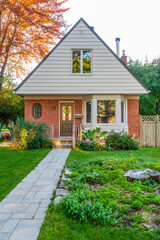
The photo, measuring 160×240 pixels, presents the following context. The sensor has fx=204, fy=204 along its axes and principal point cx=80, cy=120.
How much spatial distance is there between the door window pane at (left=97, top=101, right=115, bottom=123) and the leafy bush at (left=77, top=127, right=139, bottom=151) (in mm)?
1463

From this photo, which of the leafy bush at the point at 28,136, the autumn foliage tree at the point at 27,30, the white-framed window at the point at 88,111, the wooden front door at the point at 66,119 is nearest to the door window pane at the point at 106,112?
the white-framed window at the point at 88,111

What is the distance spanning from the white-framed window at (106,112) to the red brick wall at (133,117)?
4.70ft

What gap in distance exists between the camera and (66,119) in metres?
13.6

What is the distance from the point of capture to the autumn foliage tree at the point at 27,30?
14773 mm

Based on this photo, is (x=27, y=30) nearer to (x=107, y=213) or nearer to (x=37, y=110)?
(x=37, y=110)

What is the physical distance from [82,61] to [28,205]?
10136mm

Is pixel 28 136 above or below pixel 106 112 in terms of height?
below

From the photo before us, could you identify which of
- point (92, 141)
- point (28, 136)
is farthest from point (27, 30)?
point (92, 141)

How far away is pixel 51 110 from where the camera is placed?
13336 mm

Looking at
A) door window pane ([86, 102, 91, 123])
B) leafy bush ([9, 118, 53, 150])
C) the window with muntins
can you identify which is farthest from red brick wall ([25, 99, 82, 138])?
leafy bush ([9, 118, 53, 150])

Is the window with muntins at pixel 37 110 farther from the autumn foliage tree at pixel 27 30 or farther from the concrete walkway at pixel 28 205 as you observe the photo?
the concrete walkway at pixel 28 205

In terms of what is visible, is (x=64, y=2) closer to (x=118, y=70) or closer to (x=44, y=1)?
(x=44, y=1)

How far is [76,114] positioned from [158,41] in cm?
1418

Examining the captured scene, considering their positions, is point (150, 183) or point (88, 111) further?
point (88, 111)
